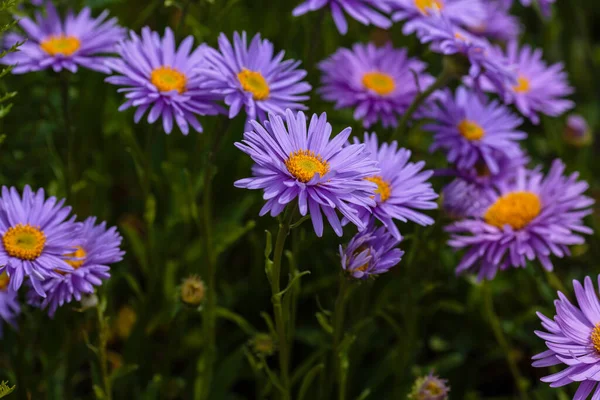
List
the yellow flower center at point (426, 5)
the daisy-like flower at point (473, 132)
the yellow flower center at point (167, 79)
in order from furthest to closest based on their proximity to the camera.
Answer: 1. the yellow flower center at point (426, 5)
2. the daisy-like flower at point (473, 132)
3. the yellow flower center at point (167, 79)

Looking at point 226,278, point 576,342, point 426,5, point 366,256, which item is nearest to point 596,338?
point 576,342

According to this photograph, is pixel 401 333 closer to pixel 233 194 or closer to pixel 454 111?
pixel 454 111

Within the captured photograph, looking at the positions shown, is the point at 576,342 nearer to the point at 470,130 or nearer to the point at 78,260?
the point at 470,130

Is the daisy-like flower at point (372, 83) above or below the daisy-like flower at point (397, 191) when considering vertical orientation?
above

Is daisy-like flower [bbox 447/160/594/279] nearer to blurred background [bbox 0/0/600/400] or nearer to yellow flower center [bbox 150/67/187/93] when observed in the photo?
blurred background [bbox 0/0/600/400]

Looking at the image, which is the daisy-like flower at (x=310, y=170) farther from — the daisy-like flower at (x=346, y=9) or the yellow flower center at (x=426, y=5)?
the yellow flower center at (x=426, y=5)

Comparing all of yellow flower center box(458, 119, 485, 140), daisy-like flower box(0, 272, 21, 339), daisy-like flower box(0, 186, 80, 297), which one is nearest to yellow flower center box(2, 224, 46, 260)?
daisy-like flower box(0, 186, 80, 297)

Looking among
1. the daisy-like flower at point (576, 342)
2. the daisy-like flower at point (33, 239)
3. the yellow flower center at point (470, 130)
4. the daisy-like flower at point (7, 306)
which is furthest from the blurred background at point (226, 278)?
the daisy-like flower at point (576, 342)

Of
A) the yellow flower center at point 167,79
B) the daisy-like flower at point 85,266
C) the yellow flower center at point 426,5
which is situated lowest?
the daisy-like flower at point 85,266
